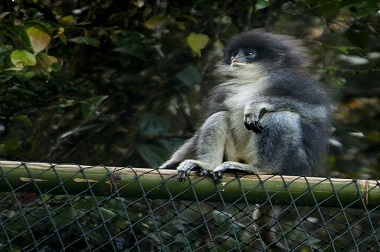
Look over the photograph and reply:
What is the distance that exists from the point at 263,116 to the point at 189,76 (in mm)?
1189

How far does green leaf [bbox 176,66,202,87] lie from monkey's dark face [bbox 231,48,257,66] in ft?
1.66

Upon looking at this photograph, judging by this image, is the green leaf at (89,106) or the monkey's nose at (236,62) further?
the monkey's nose at (236,62)

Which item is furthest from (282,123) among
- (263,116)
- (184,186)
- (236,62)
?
(184,186)

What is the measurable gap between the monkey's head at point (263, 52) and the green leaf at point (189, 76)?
0.49m

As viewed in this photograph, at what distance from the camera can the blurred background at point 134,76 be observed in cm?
560

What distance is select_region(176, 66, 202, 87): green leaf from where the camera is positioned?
5805 millimetres

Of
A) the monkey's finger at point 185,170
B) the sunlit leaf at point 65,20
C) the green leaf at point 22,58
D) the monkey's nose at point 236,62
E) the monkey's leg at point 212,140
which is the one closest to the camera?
the monkey's finger at point 185,170

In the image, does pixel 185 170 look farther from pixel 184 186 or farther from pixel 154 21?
pixel 154 21

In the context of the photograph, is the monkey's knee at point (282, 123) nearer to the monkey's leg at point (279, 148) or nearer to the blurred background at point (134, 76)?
the monkey's leg at point (279, 148)

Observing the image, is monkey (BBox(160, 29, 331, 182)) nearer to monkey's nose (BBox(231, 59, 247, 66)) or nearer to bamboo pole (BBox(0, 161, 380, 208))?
monkey's nose (BBox(231, 59, 247, 66))

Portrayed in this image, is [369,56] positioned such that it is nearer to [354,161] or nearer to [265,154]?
[354,161]

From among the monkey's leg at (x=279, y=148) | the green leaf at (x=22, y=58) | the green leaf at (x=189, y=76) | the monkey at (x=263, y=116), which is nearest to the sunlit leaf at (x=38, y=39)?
the green leaf at (x=22, y=58)

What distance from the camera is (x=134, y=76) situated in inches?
233

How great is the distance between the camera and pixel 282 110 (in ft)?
15.8
